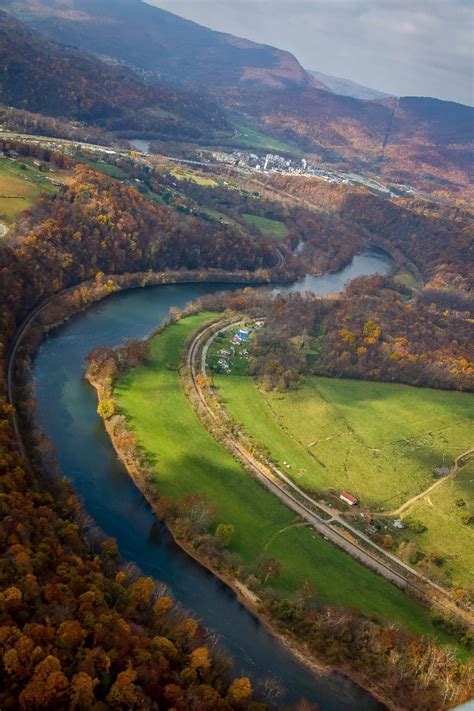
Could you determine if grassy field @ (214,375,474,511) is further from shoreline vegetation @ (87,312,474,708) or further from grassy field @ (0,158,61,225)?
grassy field @ (0,158,61,225)

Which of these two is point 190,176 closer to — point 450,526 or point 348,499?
point 348,499

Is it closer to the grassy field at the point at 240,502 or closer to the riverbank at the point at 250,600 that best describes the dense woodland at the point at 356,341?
the grassy field at the point at 240,502

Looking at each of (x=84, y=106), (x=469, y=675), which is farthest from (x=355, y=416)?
(x=84, y=106)

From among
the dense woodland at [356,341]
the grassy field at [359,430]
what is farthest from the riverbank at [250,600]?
the dense woodland at [356,341]

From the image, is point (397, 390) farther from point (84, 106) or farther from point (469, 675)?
point (84, 106)

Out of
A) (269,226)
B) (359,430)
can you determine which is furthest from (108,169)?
(359,430)

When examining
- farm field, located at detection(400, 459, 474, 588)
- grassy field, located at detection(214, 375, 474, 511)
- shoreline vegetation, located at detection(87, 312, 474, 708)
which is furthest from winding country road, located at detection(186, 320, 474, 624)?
shoreline vegetation, located at detection(87, 312, 474, 708)
